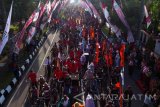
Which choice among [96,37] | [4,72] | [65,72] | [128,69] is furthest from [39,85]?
[96,37]

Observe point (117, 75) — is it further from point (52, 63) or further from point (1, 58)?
point (1, 58)

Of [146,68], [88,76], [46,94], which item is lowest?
[146,68]

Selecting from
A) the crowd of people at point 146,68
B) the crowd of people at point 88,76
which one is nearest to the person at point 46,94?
the crowd of people at point 88,76

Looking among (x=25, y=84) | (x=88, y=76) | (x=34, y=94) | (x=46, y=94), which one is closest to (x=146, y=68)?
(x=88, y=76)

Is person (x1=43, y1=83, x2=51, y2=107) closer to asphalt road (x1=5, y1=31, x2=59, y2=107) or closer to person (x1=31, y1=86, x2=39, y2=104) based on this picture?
person (x1=31, y1=86, x2=39, y2=104)

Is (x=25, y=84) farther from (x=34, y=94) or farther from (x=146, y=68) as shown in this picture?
(x=146, y=68)

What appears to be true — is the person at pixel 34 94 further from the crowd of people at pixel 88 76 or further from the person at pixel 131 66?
the person at pixel 131 66

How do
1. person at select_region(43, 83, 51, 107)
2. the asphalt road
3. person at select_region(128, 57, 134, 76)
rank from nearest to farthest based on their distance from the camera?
person at select_region(43, 83, 51, 107) → the asphalt road → person at select_region(128, 57, 134, 76)

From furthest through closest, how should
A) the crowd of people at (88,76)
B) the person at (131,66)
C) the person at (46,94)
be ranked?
A: the person at (131,66), the crowd of people at (88,76), the person at (46,94)

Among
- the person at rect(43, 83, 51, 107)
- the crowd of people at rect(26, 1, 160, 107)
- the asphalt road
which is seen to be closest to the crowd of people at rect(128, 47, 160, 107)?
the crowd of people at rect(26, 1, 160, 107)

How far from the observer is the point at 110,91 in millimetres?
19156

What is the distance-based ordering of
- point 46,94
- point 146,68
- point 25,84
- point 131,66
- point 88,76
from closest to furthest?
point 46,94, point 88,76, point 146,68, point 25,84, point 131,66

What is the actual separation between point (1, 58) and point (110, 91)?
12.9 meters

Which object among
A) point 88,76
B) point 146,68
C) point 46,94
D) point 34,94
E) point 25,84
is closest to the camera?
point 46,94
